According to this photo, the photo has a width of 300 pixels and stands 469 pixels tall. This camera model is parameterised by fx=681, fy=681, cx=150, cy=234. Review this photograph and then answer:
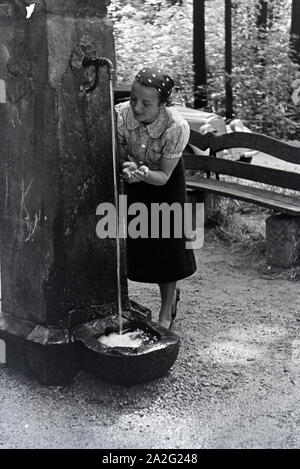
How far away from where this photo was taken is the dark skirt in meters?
4.23

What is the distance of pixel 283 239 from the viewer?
238 inches

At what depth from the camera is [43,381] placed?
3.88 meters

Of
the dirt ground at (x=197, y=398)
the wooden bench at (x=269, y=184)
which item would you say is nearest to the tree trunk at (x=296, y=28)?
the wooden bench at (x=269, y=184)

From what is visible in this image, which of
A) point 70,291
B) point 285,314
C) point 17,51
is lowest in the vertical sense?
point 285,314

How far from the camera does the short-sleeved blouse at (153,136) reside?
400cm

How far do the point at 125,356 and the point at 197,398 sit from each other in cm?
49

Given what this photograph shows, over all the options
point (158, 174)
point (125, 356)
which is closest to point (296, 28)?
point (158, 174)

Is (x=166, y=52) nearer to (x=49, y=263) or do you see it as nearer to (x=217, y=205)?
(x=217, y=205)

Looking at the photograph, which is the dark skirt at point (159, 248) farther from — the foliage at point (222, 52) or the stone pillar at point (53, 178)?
the foliage at point (222, 52)

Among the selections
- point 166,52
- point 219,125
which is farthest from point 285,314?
point 166,52

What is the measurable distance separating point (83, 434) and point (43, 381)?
58 centimetres

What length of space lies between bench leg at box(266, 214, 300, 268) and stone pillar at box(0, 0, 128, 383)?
7.90 ft

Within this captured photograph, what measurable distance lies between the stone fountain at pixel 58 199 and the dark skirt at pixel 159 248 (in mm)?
312
